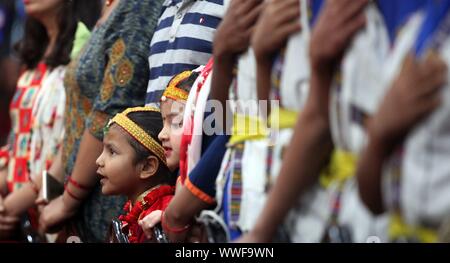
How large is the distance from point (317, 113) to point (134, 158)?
1777 mm

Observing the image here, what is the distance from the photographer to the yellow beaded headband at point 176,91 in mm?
4066

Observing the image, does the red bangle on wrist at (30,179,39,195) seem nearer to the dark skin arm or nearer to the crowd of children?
the crowd of children

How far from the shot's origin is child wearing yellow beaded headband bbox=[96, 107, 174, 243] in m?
4.45

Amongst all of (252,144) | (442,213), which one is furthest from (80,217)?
(442,213)

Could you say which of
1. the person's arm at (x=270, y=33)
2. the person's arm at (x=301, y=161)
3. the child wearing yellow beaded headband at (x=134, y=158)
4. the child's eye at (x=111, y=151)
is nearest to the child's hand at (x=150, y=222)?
the child wearing yellow beaded headband at (x=134, y=158)

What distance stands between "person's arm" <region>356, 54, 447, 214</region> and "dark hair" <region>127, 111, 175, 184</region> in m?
1.88

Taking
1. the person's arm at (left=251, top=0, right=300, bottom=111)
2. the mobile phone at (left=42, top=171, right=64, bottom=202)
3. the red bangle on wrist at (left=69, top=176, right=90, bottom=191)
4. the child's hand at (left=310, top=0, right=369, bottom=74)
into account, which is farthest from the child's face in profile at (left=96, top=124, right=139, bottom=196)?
the child's hand at (left=310, top=0, right=369, bottom=74)

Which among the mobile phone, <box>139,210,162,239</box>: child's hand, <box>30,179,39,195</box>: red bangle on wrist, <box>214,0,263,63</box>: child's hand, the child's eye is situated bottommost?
<box>30,179,39,195</box>: red bangle on wrist

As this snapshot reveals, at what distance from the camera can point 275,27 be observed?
3047mm

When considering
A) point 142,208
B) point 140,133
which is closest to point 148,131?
point 140,133

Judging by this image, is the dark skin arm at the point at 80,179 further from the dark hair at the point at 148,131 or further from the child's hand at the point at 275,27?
the child's hand at the point at 275,27

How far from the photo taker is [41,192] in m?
5.45

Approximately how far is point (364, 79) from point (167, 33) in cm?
183

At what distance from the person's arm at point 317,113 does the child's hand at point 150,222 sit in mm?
1088
